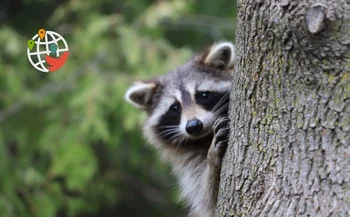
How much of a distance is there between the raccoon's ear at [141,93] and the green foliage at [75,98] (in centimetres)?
153

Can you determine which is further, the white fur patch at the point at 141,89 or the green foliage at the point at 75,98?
the green foliage at the point at 75,98

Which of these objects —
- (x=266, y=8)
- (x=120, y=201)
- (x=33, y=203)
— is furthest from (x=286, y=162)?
(x=120, y=201)

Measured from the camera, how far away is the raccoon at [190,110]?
14.1ft

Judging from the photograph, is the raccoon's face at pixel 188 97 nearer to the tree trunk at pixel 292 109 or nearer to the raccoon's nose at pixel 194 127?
the raccoon's nose at pixel 194 127

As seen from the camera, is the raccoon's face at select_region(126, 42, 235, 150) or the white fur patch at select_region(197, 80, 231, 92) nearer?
the raccoon's face at select_region(126, 42, 235, 150)

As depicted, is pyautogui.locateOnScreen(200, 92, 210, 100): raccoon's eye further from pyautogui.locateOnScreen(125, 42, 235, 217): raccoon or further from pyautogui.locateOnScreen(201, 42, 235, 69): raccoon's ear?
pyautogui.locateOnScreen(201, 42, 235, 69): raccoon's ear

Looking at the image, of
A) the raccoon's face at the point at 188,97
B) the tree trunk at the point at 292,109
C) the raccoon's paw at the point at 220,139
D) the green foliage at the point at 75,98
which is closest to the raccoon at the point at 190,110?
the raccoon's face at the point at 188,97

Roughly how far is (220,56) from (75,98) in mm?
2676

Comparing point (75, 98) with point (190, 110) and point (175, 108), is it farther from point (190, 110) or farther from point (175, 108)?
point (190, 110)

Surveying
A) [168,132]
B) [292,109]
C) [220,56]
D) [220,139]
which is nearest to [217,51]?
[220,56]

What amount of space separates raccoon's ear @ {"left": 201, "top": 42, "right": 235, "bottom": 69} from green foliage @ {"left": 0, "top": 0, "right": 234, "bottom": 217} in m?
2.01

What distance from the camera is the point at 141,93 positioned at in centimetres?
512

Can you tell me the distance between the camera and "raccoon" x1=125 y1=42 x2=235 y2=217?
14.1 feet

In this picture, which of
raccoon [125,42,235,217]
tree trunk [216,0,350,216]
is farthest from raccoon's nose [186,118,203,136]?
tree trunk [216,0,350,216]
